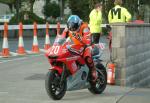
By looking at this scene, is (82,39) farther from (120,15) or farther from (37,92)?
(120,15)

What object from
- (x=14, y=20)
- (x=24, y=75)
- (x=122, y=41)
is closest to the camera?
(x=122, y=41)

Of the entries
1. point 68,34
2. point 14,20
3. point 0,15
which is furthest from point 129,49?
point 14,20

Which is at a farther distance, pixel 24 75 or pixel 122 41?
pixel 24 75

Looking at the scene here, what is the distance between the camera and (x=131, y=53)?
1396 centimetres

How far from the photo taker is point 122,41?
13.2 m

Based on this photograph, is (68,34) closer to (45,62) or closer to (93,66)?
(93,66)

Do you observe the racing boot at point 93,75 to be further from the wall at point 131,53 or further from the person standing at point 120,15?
the person standing at point 120,15

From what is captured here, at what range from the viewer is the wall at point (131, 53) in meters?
13.1

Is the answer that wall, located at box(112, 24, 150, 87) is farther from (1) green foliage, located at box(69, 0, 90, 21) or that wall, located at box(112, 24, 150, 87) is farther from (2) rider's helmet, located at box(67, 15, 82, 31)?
(1) green foliage, located at box(69, 0, 90, 21)

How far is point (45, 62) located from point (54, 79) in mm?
7694

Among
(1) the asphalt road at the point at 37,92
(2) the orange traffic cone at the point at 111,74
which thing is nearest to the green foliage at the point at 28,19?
(1) the asphalt road at the point at 37,92

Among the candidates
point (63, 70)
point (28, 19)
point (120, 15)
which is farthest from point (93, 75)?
point (28, 19)

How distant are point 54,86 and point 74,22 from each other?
1259 mm

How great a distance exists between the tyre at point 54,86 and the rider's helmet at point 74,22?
37.5 inches
